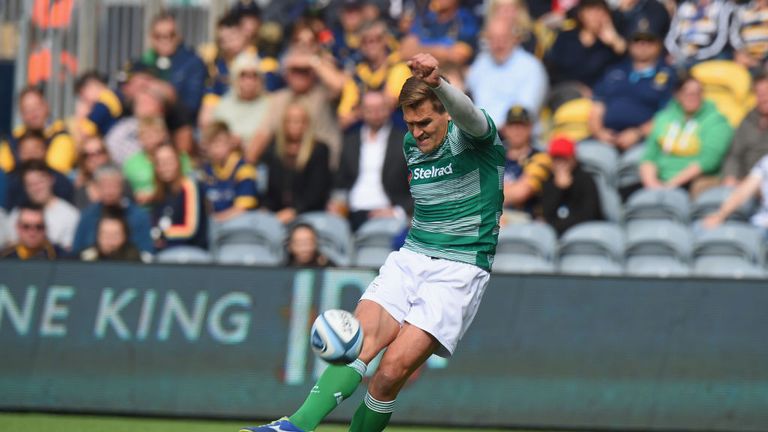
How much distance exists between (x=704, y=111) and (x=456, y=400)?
12.9 ft

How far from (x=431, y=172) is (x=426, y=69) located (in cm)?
86

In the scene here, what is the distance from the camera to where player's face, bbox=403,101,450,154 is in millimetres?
6746

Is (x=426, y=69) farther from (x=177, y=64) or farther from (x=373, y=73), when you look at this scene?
(x=177, y=64)

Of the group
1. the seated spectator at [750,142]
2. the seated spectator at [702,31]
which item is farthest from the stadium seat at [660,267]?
the seated spectator at [702,31]

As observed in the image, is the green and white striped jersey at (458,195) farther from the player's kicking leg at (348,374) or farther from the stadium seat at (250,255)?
the stadium seat at (250,255)

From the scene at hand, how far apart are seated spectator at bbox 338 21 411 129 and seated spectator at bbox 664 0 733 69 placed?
9.16 ft

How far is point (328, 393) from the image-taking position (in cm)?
666

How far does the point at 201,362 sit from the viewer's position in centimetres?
985

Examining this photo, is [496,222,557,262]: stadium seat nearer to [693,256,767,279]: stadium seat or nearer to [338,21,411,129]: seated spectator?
[693,256,767,279]: stadium seat

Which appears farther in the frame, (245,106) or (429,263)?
(245,106)

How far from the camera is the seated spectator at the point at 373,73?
12594 mm

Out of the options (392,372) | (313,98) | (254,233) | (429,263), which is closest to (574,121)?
(313,98)

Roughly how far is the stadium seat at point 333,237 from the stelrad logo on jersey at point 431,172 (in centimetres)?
425

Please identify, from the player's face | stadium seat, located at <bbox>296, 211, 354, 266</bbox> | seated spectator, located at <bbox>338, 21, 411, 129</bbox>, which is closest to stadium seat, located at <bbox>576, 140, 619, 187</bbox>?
seated spectator, located at <bbox>338, 21, 411, 129</bbox>
